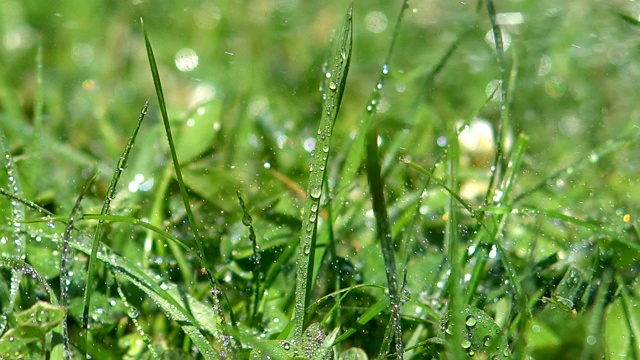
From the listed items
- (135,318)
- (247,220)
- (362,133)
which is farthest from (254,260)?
(362,133)

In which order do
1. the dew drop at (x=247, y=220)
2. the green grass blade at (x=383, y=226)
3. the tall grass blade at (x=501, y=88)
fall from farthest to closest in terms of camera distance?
the tall grass blade at (x=501, y=88), the dew drop at (x=247, y=220), the green grass blade at (x=383, y=226)

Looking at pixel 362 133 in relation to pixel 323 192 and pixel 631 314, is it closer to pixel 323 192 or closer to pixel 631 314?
pixel 323 192

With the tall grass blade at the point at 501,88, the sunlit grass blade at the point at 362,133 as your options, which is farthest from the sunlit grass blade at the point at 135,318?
the tall grass blade at the point at 501,88

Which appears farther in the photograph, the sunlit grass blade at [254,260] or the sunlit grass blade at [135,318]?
the sunlit grass blade at [254,260]

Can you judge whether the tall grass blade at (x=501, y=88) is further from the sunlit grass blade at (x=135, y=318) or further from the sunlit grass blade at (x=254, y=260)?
the sunlit grass blade at (x=135, y=318)

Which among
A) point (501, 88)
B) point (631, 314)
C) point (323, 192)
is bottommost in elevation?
point (631, 314)

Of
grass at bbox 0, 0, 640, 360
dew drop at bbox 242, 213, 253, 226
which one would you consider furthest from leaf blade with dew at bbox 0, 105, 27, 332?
dew drop at bbox 242, 213, 253, 226

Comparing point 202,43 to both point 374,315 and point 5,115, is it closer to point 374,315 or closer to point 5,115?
point 5,115

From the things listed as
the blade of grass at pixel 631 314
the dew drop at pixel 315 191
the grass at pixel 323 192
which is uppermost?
the dew drop at pixel 315 191

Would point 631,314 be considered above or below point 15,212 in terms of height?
below

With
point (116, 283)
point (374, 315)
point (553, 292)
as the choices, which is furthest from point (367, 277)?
point (116, 283)
